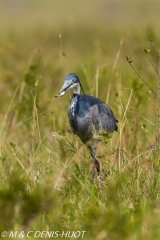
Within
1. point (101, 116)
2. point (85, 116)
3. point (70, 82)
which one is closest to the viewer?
point (70, 82)

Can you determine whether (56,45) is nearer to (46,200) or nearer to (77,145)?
(77,145)

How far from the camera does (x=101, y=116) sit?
19.1 ft

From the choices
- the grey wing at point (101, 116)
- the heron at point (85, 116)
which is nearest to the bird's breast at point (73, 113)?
the heron at point (85, 116)

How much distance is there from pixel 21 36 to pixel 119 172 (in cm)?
1282

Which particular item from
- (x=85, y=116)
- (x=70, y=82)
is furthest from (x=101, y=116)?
(x=70, y=82)

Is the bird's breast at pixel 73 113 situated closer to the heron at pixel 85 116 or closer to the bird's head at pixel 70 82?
the heron at pixel 85 116

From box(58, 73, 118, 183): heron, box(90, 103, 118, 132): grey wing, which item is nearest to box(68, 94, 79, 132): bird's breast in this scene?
box(58, 73, 118, 183): heron

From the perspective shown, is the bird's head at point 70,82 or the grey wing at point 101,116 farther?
the grey wing at point 101,116

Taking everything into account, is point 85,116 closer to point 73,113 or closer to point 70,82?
point 73,113

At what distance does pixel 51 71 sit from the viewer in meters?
9.45

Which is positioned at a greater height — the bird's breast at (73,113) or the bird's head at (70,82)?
the bird's head at (70,82)

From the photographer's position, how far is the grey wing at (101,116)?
5.75 m

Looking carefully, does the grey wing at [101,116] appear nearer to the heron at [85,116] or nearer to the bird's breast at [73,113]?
the heron at [85,116]

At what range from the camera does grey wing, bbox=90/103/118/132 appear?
575cm
